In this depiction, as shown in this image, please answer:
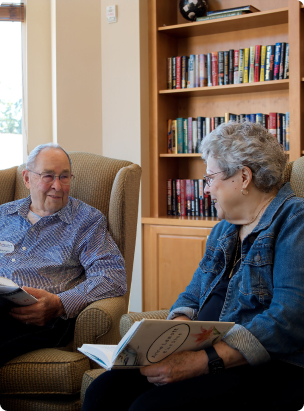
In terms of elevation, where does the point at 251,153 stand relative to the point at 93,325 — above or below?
above

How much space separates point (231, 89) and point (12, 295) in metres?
2.16

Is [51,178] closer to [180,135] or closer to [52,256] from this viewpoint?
[52,256]

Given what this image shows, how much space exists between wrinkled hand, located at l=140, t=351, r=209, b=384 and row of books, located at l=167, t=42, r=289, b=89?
2.21 m

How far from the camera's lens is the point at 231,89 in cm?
313

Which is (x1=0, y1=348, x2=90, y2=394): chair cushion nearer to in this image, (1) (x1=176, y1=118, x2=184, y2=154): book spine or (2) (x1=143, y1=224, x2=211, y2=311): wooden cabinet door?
(2) (x1=143, y1=224, x2=211, y2=311): wooden cabinet door

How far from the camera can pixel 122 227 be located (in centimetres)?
198

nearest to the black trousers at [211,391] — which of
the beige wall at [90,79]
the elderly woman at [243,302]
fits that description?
the elderly woman at [243,302]

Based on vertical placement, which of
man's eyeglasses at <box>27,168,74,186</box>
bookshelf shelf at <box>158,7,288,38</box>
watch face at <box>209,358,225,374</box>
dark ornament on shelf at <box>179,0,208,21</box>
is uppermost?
dark ornament on shelf at <box>179,0,208,21</box>

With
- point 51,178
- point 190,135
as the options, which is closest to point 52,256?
point 51,178

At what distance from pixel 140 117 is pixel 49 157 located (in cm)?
136

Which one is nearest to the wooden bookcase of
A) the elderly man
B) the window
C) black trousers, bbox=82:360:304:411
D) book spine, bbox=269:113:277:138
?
book spine, bbox=269:113:277:138

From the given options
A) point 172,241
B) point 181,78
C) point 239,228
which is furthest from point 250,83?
point 239,228

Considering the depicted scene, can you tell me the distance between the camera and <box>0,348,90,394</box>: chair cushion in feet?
4.76

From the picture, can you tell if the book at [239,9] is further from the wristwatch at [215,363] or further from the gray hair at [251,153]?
the wristwatch at [215,363]
